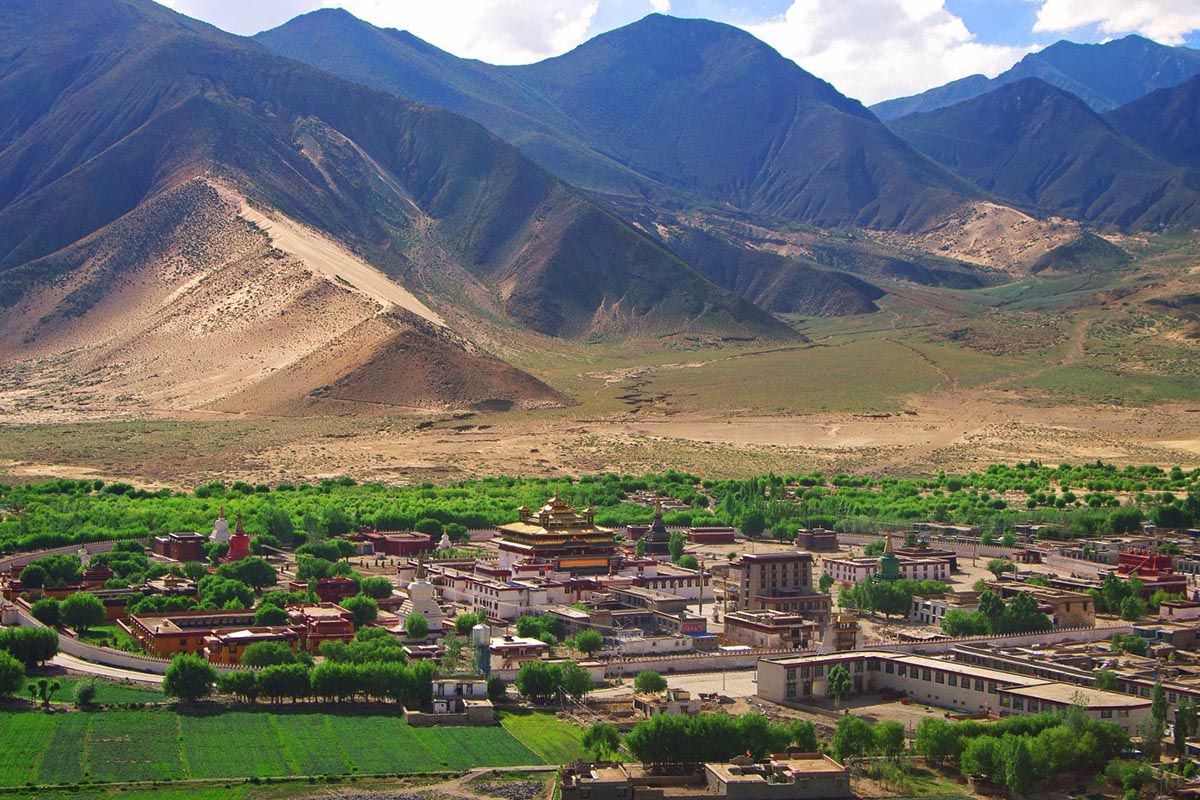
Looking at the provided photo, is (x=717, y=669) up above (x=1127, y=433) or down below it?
below

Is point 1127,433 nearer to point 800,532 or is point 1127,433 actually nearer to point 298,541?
point 800,532

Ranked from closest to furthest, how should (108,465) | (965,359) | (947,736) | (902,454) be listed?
(947,736)
(108,465)
(902,454)
(965,359)

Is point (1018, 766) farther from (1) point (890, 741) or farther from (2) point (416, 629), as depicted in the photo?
(2) point (416, 629)

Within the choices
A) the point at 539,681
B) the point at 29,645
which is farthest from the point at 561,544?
the point at 29,645

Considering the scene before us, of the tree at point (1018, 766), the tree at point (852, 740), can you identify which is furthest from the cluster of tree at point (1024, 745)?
the tree at point (852, 740)

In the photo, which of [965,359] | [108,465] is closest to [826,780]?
[108,465]

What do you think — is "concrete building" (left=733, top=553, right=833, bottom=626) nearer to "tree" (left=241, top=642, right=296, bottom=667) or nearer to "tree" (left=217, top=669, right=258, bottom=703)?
"tree" (left=241, top=642, right=296, bottom=667)

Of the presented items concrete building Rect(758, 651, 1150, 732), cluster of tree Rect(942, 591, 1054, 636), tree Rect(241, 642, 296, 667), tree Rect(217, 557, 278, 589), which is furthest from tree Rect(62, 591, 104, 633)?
cluster of tree Rect(942, 591, 1054, 636)
